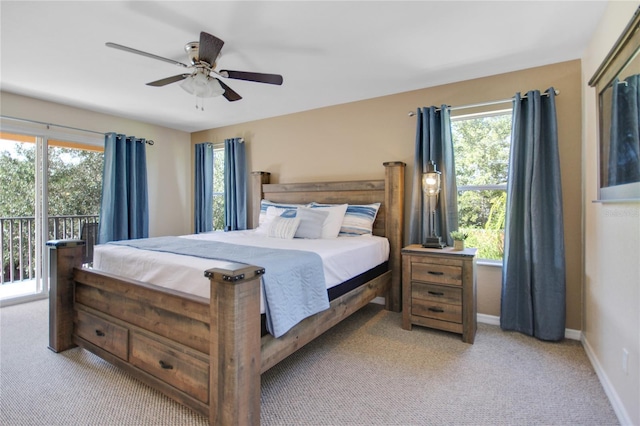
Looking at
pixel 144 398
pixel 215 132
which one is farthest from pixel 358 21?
pixel 215 132

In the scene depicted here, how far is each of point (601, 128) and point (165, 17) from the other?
3.06m

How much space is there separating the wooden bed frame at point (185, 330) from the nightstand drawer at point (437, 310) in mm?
409

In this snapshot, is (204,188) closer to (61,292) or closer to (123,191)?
(123,191)

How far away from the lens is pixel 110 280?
6.73 ft

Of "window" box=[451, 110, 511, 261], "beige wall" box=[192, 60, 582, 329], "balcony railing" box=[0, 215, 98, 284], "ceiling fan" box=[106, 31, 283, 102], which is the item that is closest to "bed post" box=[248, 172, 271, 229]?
"beige wall" box=[192, 60, 582, 329]

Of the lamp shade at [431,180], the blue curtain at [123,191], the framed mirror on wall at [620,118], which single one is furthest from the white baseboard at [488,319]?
the blue curtain at [123,191]

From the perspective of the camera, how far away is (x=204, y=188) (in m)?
5.00

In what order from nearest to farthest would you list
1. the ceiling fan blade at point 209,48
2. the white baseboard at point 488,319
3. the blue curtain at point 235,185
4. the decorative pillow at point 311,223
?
the ceiling fan blade at point 209,48 < the white baseboard at point 488,319 < the decorative pillow at point 311,223 < the blue curtain at point 235,185

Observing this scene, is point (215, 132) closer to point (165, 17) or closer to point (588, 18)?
point (165, 17)

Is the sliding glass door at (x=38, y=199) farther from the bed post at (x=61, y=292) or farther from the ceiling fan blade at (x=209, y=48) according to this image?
the ceiling fan blade at (x=209, y=48)

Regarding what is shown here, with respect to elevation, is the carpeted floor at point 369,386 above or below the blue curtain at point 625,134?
below

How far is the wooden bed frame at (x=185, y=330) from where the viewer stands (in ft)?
4.62

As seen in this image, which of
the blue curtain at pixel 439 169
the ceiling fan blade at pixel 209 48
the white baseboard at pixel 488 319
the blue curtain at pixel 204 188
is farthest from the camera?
the blue curtain at pixel 204 188

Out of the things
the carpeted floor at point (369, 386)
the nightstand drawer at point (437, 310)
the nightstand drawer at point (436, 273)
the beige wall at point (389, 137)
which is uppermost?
the beige wall at point (389, 137)
